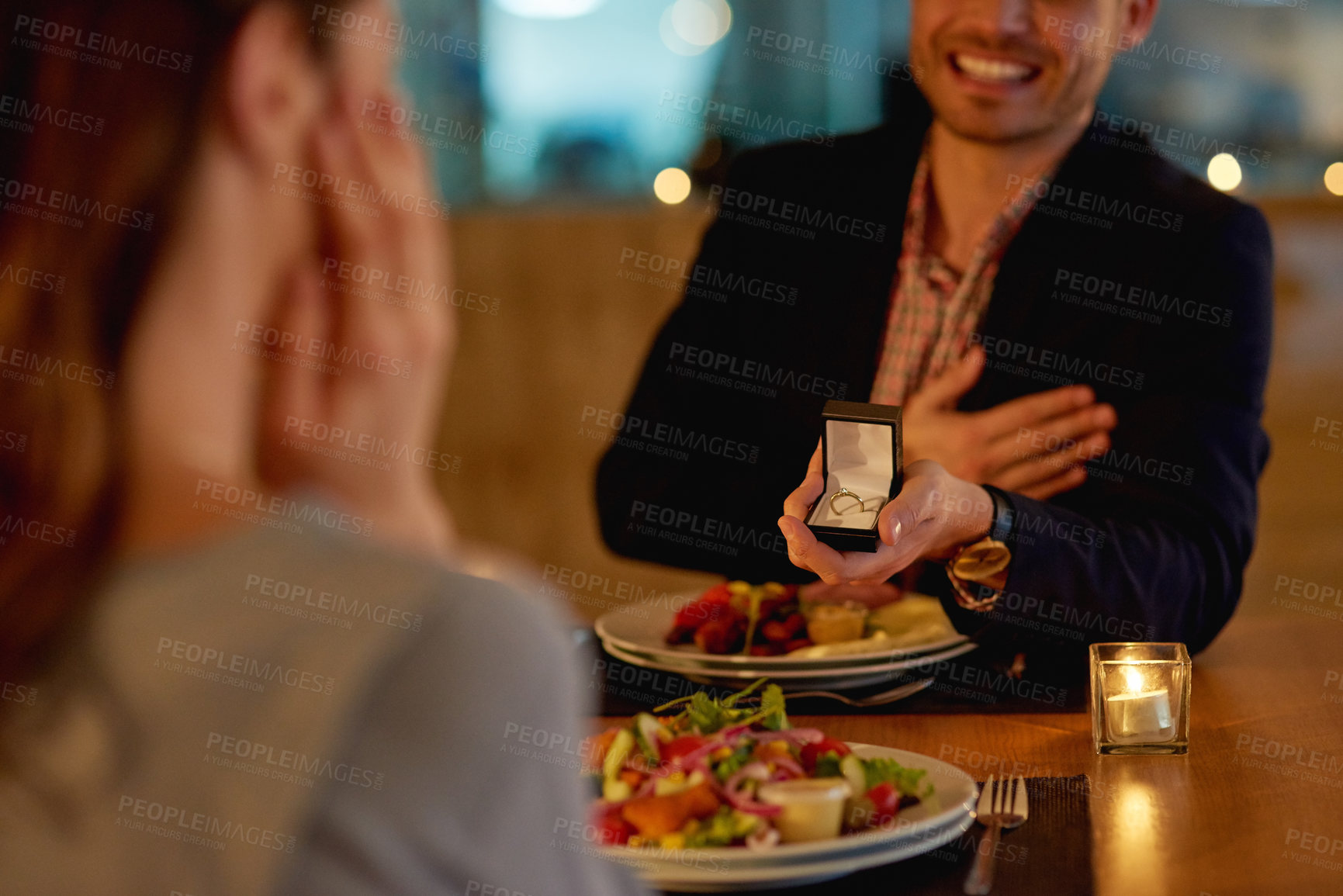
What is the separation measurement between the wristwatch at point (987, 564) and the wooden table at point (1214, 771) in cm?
19

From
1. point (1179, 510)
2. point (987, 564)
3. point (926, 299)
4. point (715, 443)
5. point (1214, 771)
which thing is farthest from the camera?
point (715, 443)

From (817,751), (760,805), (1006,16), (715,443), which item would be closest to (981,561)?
(817,751)

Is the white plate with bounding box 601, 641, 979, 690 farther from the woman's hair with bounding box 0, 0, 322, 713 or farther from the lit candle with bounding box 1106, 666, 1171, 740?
the woman's hair with bounding box 0, 0, 322, 713

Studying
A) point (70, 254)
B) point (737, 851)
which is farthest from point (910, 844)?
point (70, 254)

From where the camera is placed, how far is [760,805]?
2.69ft

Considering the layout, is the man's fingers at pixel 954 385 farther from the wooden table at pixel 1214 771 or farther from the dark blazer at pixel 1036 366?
the wooden table at pixel 1214 771

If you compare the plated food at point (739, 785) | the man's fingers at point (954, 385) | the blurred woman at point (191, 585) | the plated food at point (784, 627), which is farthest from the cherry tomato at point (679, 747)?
the man's fingers at point (954, 385)

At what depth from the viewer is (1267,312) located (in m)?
1.83

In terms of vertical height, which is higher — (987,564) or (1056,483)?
(1056,483)

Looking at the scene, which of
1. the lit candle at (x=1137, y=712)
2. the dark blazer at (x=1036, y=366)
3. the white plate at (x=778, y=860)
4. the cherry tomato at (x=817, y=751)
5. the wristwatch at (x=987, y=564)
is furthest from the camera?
the dark blazer at (x=1036, y=366)

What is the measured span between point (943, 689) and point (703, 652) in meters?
0.27

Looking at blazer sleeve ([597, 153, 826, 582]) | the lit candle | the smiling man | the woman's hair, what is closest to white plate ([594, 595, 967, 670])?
the smiling man

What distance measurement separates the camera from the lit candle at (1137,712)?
1071 mm

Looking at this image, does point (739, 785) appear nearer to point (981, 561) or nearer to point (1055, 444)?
point (981, 561)
